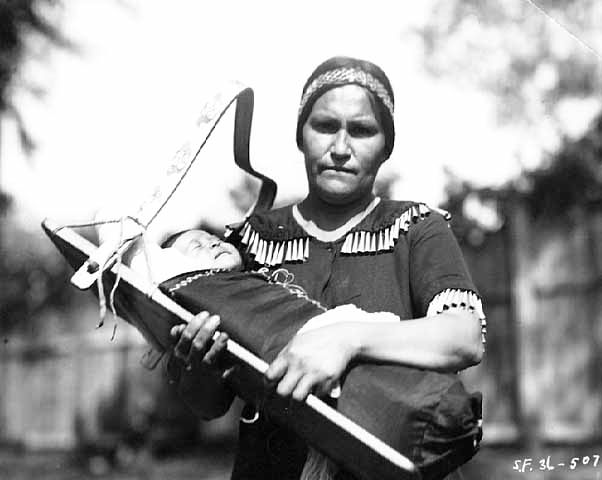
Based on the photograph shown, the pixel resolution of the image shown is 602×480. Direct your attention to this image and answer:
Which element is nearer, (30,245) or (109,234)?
(109,234)

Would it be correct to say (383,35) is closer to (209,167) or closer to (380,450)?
(209,167)

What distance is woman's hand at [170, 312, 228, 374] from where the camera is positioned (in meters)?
0.77

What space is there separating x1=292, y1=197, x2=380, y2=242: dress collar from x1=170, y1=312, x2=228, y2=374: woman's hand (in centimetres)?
21

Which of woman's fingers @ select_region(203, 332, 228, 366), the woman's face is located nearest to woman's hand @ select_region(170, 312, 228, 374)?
woman's fingers @ select_region(203, 332, 228, 366)

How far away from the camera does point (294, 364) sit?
2.43 feet

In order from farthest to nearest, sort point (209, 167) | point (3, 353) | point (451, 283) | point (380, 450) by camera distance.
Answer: point (209, 167) → point (3, 353) → point (451, 283) → point (380, 450)

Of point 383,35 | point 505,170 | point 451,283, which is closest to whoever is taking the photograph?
point 451,283

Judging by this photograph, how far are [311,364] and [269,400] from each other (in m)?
0.07

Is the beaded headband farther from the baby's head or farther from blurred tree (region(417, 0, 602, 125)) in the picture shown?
blurred tree (region(417, 0, 602, 125))

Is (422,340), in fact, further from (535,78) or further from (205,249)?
(535,78)

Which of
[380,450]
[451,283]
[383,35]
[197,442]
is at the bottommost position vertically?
[197,442]

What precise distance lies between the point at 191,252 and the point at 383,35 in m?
0.69

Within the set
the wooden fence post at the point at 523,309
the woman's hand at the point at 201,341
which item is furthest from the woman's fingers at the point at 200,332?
the wooden fence post at the point at 523,309

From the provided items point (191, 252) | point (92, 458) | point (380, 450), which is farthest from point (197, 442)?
point (380, 450)
